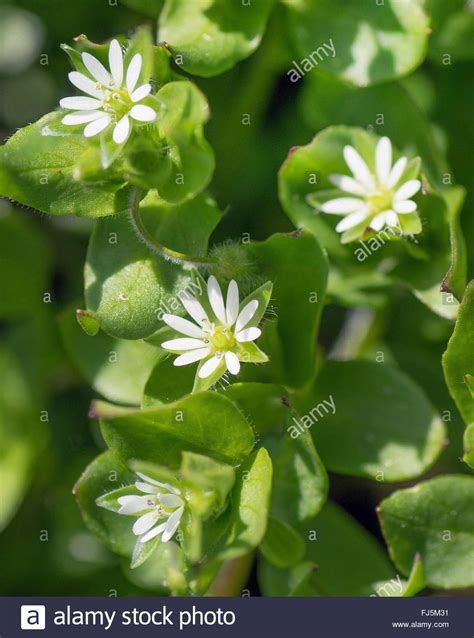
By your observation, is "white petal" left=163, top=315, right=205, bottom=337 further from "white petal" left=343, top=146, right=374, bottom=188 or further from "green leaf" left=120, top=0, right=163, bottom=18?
"green leaf" left=120, top=0, right=163, bottom=18

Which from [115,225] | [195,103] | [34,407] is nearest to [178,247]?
[115,225]

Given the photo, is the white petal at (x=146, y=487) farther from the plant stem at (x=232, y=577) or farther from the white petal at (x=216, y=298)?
the plant stem at (x=232, y=577)

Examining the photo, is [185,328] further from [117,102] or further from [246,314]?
[117,102]

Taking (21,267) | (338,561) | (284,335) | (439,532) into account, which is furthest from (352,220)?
(21,267)

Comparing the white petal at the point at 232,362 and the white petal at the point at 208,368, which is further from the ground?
the white petal at the point at 232,362

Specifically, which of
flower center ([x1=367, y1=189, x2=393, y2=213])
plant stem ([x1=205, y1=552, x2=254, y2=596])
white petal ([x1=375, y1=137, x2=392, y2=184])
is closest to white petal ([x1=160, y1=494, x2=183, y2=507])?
plant stem ([x1=205, y1=552, x2=254, y2=596])

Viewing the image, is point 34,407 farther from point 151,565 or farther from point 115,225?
point 115,225

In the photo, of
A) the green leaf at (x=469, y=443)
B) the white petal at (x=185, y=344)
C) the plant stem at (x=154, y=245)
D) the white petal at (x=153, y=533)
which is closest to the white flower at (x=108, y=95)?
the plant stem at (x=154, y=245)
